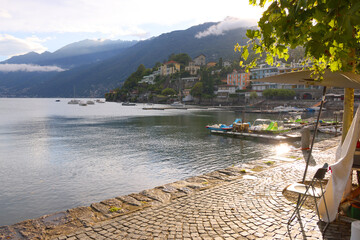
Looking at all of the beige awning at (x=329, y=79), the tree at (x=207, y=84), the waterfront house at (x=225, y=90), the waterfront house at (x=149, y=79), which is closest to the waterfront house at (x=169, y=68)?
the waterfront house at (x=149, y=79)

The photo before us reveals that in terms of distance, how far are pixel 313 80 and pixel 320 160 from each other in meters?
7.27

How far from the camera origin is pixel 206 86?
120875 mm

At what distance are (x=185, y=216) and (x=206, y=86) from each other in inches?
4605

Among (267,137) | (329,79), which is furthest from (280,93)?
(329,79)

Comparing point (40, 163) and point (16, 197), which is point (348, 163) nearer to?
point (16, 197)

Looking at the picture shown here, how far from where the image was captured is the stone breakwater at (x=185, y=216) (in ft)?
16.3

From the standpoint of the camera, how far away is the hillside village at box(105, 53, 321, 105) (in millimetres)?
99581

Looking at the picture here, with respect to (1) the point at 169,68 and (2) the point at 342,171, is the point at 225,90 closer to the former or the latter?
(1) the point at 169,68

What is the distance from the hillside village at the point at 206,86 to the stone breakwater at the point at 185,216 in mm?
73183

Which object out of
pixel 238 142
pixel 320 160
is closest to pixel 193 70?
pixel 238 142

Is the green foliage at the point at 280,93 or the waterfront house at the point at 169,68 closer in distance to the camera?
the green foliage at the point at 280,93

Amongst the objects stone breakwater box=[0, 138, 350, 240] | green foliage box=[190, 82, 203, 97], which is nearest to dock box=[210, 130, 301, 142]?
stone breakwater box=[0, 138, 350, 240]

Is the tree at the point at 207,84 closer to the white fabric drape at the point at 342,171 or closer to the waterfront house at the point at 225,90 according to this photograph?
the waterfront house at the point at 225,90

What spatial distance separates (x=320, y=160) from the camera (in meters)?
11.6
